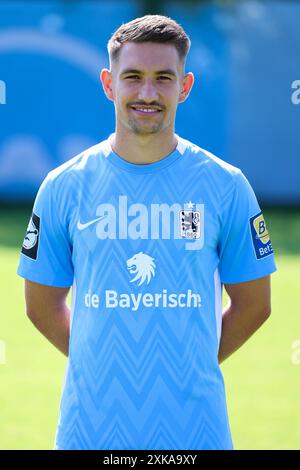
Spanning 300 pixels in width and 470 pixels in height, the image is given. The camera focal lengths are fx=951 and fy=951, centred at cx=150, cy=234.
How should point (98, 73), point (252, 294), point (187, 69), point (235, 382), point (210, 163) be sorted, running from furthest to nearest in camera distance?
point (98, 73) → point (187, 69) → point (235, 382) → point (252, 294) → point (210, 163)

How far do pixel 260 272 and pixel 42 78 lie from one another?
41.1 feet

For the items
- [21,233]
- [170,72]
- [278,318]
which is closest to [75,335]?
[170,72]

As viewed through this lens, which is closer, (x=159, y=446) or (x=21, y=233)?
(x=159, y=446)

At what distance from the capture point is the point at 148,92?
276 centimetres

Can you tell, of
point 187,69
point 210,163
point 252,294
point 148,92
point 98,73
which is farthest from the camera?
point 98,73

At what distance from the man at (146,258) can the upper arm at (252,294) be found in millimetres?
52

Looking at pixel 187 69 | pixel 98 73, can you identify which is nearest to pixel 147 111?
pixel 187 69

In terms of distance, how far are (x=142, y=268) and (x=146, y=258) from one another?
38mm

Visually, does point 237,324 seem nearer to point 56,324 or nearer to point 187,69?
point 56,324

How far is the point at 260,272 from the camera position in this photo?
2.98 metres

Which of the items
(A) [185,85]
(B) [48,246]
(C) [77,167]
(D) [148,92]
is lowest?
(B) [48,246]

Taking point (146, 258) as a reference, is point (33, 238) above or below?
above

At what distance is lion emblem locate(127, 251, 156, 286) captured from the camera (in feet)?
9.11

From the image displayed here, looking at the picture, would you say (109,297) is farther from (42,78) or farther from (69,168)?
(42,78)
